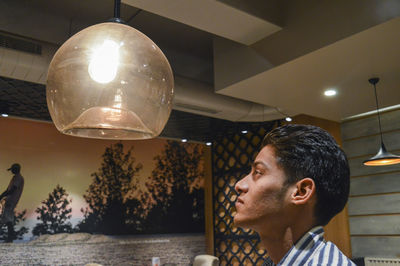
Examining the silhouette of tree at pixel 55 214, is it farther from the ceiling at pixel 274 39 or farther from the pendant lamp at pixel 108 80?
the pendant lamp at pixel 108 80

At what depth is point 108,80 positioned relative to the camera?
37.3 inches

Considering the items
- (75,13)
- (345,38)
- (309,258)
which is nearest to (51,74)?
(309,258)

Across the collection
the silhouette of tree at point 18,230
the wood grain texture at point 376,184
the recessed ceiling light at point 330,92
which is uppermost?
the recessed ceiling light at point 330,92

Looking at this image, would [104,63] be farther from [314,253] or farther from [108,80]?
[314,253]

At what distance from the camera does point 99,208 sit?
18.5 ft

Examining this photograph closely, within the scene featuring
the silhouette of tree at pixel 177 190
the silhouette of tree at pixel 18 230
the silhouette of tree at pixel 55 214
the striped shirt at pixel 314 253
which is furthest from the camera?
the silhouette of tree at pixel 177 190

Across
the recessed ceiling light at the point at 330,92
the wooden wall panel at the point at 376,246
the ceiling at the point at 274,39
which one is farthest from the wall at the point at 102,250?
the recessed ceiling light at the point at 330,92

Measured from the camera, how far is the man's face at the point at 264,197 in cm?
75

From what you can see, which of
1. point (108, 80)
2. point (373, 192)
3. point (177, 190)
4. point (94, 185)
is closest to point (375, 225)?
point (373, 192)

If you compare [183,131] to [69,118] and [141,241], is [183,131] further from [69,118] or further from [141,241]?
[69,118]

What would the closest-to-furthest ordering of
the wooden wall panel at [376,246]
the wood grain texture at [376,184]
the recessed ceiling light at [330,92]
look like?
the recessed ceiling light at [330,92]
the wooden wall panel at [376,246]
the wood grain texture at [376,184]

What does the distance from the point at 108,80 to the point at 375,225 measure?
4.36 metres

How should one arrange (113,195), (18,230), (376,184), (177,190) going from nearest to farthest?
1. (376,184)
2. (18,230)
3. (113,195)
4. (177,190)

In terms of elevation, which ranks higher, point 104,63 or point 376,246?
point 104,63
